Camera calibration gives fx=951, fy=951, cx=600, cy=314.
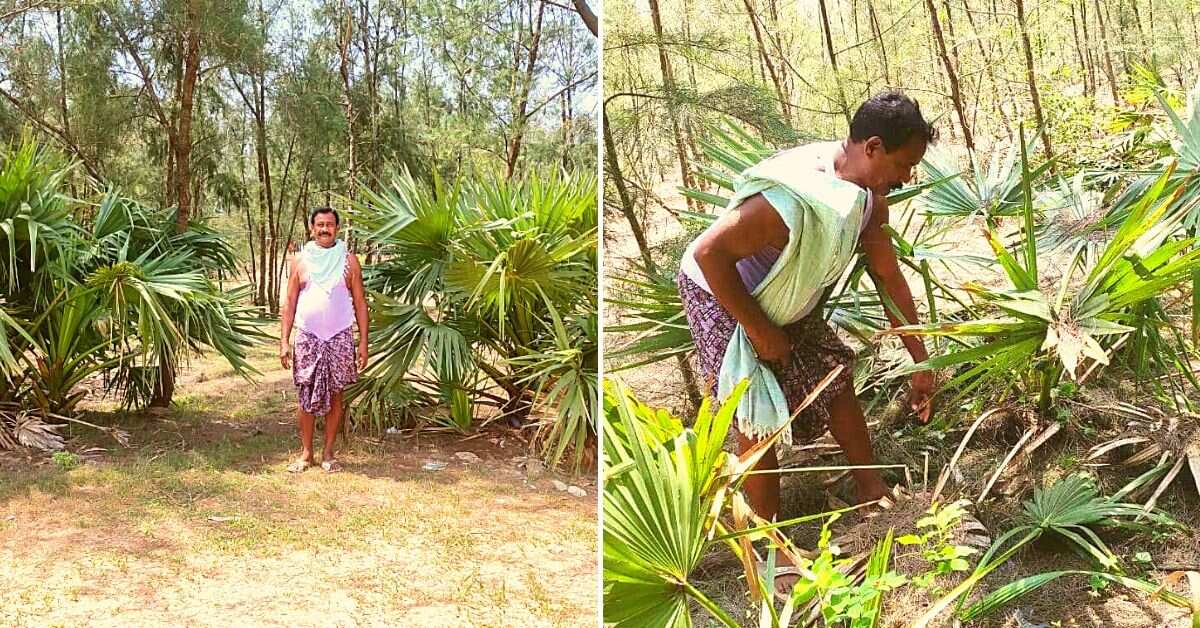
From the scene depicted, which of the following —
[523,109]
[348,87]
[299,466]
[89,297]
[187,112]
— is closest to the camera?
[299,466]

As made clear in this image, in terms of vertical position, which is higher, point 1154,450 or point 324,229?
point 324,229

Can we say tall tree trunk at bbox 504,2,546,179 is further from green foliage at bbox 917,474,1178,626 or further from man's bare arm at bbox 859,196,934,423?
green foliage at bbox 917,474,1178,626

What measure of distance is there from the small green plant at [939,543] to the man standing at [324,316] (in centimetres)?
254

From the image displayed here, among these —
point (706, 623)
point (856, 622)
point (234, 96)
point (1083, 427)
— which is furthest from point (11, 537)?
point (234, 96)

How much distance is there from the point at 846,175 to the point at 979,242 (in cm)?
17

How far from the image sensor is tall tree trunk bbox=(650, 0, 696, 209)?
3.68ft

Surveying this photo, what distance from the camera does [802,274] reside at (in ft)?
3.32

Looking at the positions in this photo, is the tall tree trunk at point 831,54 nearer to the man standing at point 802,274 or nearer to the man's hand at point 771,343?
the man standing at point 802,274

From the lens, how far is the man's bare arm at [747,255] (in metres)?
1.03

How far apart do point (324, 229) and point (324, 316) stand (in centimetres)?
30

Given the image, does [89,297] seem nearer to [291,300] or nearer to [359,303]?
[291,300]

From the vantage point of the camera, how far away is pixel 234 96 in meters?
5.77

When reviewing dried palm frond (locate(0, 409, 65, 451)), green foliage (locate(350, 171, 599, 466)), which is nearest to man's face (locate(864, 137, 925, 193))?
green foliage (locate(350, 171, 599, 466))

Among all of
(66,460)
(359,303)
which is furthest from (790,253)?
(66,460)
